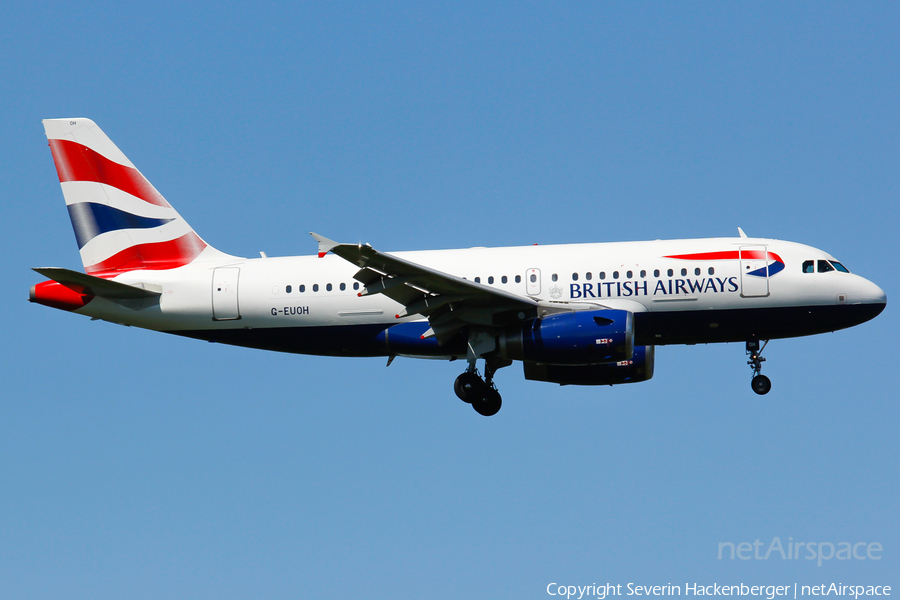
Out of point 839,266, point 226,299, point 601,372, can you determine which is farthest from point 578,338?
point 226,299

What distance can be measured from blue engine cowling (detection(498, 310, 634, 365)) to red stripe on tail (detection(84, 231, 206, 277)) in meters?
10.3

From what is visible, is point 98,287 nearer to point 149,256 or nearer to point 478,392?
point 149,256

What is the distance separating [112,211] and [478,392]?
12140mm

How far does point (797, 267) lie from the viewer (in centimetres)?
2461

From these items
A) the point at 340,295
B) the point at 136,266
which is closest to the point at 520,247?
the point at 340,295

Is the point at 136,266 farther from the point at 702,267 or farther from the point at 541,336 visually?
the point at 702,267

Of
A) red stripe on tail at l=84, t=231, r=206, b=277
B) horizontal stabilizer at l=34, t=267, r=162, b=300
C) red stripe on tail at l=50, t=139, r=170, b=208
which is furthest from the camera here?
red stripe on tail at l=50, t=139, r=170, b=208

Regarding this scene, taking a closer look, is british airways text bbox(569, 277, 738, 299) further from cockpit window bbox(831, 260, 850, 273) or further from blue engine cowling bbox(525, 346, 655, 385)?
blue engine cowling bbox(525, 346, 655, 385)

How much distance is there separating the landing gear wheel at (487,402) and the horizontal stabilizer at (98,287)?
9367mm

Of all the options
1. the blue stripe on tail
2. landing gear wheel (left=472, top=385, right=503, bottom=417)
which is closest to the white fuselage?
the blue stripe on tail

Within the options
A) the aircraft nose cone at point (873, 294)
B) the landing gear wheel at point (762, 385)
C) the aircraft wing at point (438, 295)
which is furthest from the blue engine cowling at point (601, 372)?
the aircraft nose cone at point (873, 294)

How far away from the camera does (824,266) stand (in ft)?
81.4

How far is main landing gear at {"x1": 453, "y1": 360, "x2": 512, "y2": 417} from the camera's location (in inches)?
1022

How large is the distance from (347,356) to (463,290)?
199 inches
